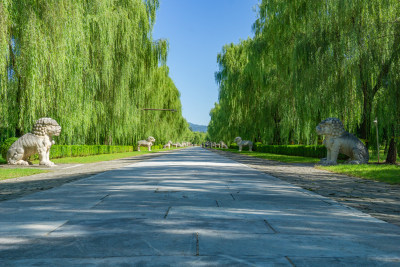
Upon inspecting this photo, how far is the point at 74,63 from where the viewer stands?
11523 millimetres

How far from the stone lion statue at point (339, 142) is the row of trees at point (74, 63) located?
9.57m

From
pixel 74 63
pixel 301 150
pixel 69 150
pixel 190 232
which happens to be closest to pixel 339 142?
pixel 301 150

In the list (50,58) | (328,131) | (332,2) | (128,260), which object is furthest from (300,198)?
(332,2)

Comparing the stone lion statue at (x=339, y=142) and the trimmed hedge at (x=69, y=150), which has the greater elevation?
the stone lion statue at (x=339, y=142)

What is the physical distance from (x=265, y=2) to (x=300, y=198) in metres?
15.7

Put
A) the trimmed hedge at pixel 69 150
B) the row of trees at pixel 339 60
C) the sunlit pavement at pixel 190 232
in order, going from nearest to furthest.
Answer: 1. the sunlit pavement at pixel 190 232
2. the row of trees at pixel 339 60
3. the trimmed hedge at pixel 69 150

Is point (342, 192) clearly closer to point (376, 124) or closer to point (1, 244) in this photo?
point (1, 244)

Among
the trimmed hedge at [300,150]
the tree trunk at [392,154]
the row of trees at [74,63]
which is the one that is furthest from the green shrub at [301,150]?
the row of trees at [74,63]

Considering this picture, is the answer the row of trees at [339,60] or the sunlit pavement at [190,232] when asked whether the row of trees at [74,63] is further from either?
the row of trees at [339,60]

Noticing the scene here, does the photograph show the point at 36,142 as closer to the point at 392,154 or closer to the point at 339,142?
the point at 339,142

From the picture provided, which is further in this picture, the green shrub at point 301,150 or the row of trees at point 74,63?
the green shrub at point 301,150

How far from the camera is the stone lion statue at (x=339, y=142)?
11.3 meters

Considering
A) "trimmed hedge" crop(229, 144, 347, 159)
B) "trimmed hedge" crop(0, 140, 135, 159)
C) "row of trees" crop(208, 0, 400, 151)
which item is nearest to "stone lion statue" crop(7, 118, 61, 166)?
"trimmed hedge" crop(0, 140, 135, 159)

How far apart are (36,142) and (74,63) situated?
3.23 m
